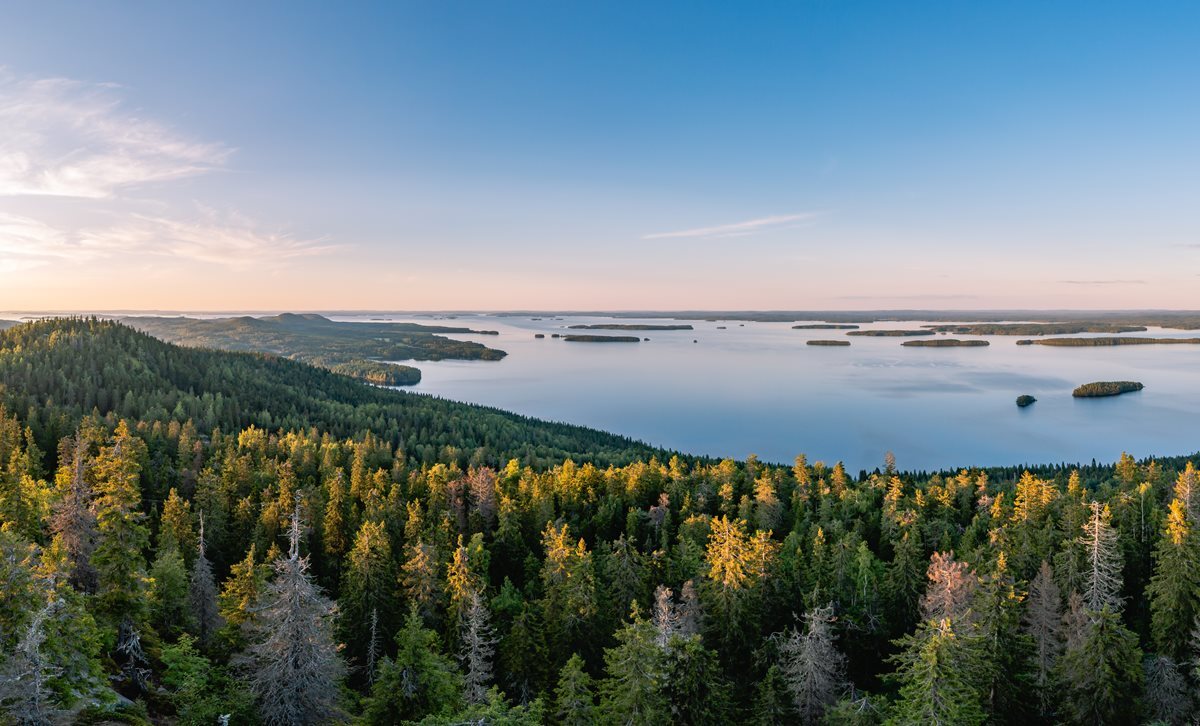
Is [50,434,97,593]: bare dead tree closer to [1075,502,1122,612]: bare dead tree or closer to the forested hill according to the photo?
[1075,502,1122,612]: bare dead tree

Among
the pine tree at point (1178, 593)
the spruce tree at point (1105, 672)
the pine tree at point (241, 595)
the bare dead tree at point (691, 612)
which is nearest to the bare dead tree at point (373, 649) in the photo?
the pine tree at point (241, 595)

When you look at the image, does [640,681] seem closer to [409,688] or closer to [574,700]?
[574,700]

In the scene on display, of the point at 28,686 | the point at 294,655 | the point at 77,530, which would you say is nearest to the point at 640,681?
the point at 294,655

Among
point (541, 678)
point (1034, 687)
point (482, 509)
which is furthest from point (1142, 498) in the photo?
point (482, 509)

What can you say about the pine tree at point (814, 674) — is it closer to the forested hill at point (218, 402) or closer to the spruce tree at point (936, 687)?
the spruce tree at point (936, 687)

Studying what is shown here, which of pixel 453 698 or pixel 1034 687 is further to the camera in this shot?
pixel 1034 687

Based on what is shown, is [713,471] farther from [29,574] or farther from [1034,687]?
[29,574]
